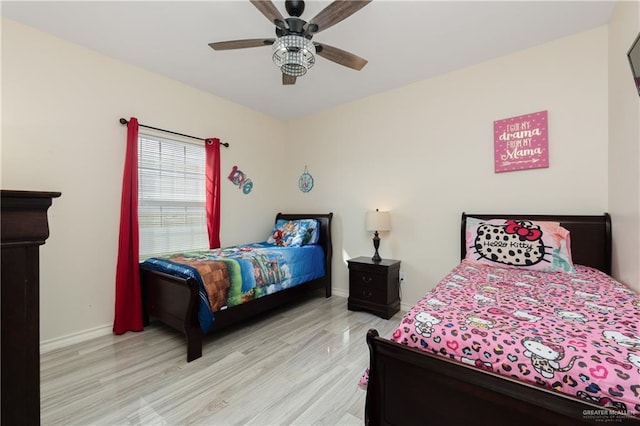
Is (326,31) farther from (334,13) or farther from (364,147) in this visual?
(364,147)

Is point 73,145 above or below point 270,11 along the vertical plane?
below

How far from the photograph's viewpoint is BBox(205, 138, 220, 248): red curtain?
10.9 ft

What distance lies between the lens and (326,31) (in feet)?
7.23

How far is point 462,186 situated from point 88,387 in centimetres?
343

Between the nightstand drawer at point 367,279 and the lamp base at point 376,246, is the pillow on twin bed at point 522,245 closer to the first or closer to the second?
the nightstand drawer at point 367,279

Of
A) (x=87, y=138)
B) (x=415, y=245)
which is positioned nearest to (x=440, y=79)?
(x=415, y=245)

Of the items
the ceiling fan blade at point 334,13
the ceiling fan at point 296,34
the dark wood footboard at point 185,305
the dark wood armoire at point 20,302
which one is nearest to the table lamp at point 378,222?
the dark wood footboard at point 185,305

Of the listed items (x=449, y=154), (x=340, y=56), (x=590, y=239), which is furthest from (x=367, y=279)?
(x=340, y=56)

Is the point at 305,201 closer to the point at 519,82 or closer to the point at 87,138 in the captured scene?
the point at 87,138

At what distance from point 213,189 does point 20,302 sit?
275 centimetres

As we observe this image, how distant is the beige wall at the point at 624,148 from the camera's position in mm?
1630

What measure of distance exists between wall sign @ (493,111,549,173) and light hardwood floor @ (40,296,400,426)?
6.33 feet

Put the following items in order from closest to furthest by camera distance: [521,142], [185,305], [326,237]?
[185,305] < [521,142] < [326,237]

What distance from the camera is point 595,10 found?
2006 mm
